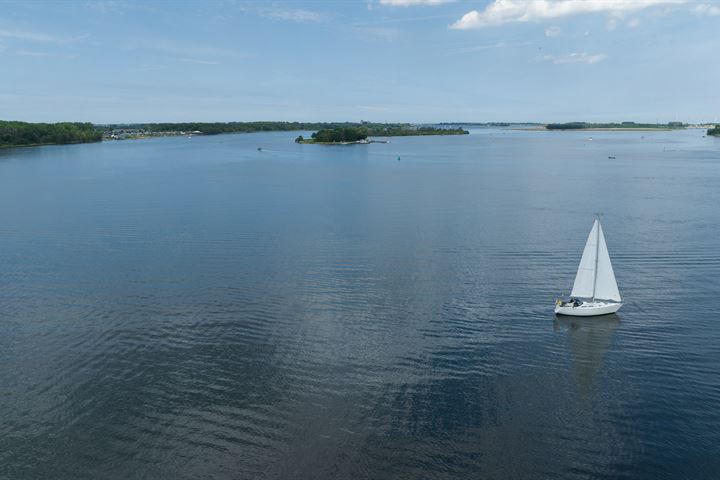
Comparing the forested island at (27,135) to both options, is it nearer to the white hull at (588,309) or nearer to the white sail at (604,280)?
the white hull at (588,309)

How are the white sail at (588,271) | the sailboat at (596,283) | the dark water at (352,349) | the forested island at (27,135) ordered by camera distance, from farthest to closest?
the forested island at (27,135)
the white sail at (588,271)
the sailboat at (596,283)
the dark water at (352,349)

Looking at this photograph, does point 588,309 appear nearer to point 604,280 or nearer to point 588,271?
point 604,280

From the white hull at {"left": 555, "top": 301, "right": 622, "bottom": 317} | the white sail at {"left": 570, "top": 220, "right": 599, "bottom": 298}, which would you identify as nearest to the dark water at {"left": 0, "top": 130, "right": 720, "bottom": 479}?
the white hull at {"left": 555, "top": 301, "right": 622, "bottom": 317}

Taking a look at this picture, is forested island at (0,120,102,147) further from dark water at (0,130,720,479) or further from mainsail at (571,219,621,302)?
mainsail at (571,219,621,302)

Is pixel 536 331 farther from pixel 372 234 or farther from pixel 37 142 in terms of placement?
pixel 37 142

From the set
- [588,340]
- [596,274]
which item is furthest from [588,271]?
[588,340]

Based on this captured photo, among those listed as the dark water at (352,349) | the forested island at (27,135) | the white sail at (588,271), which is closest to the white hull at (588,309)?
the dark water at (352,349)
